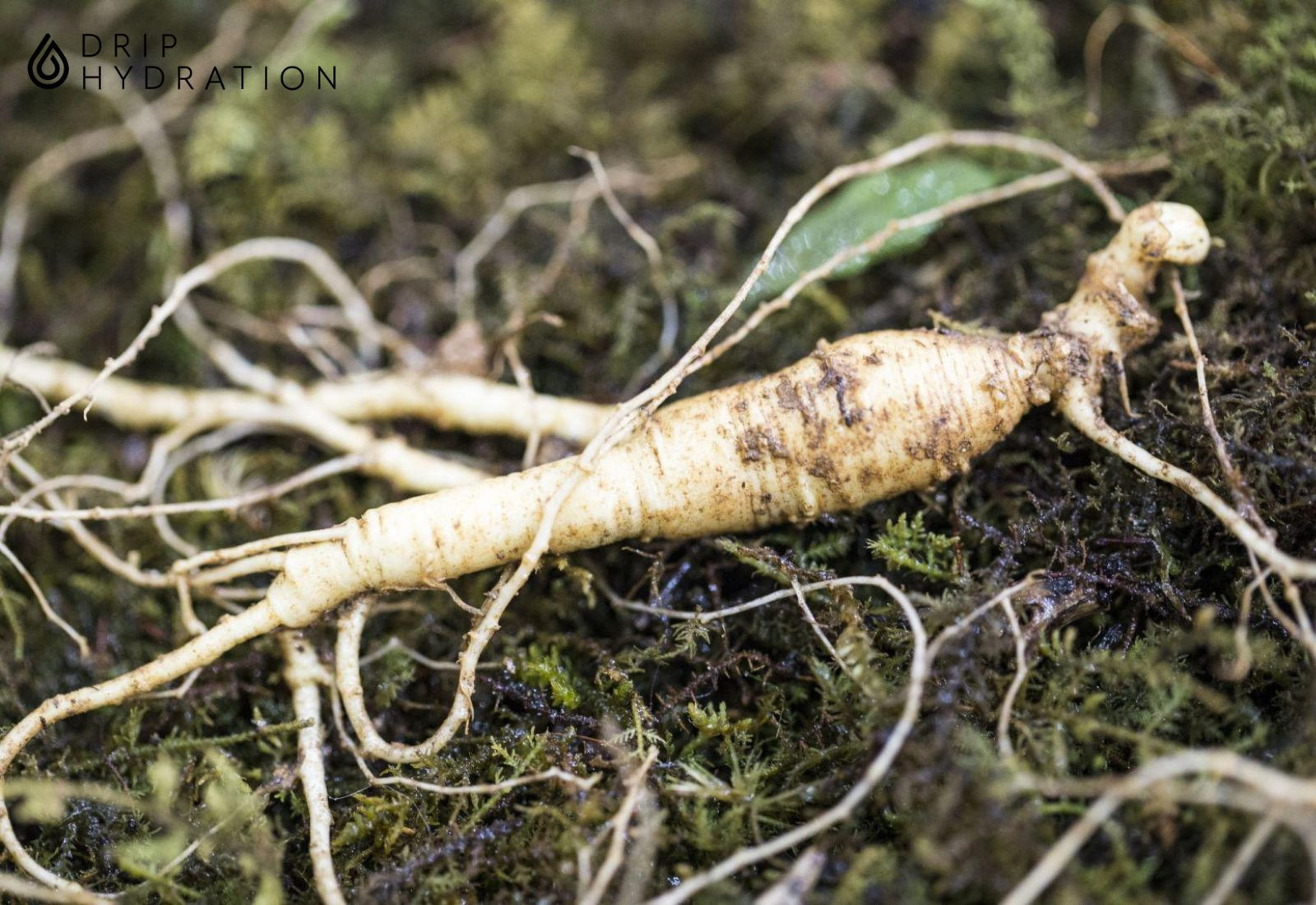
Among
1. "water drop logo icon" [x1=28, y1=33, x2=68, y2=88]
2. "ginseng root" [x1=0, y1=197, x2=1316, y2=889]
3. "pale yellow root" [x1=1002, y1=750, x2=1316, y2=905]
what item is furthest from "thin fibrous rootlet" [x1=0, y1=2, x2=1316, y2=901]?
"water drop logo icon" [x1=28, y1=33, x2=68, y2=88]

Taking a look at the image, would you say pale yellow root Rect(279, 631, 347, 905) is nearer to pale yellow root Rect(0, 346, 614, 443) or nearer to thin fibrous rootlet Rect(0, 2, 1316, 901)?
thin fibrous rootlet Rect(0, 2, 1316, 901)

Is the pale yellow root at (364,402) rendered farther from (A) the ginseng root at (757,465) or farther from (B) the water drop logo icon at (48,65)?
(B) the water drop logo icon at (48,65)

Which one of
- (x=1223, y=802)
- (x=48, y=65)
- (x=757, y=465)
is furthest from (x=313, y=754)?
(x=48, y=65)

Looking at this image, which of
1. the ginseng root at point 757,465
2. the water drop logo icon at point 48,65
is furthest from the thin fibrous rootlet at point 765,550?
the water drop logo icon at point 48,65

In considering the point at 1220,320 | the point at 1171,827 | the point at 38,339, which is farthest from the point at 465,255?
the point at 1171,827

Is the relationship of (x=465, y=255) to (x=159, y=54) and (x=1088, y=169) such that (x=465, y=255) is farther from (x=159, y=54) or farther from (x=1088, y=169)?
(x=1088, y=169)

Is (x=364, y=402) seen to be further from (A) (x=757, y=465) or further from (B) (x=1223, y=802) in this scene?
(B) (x=1223, y=802)
